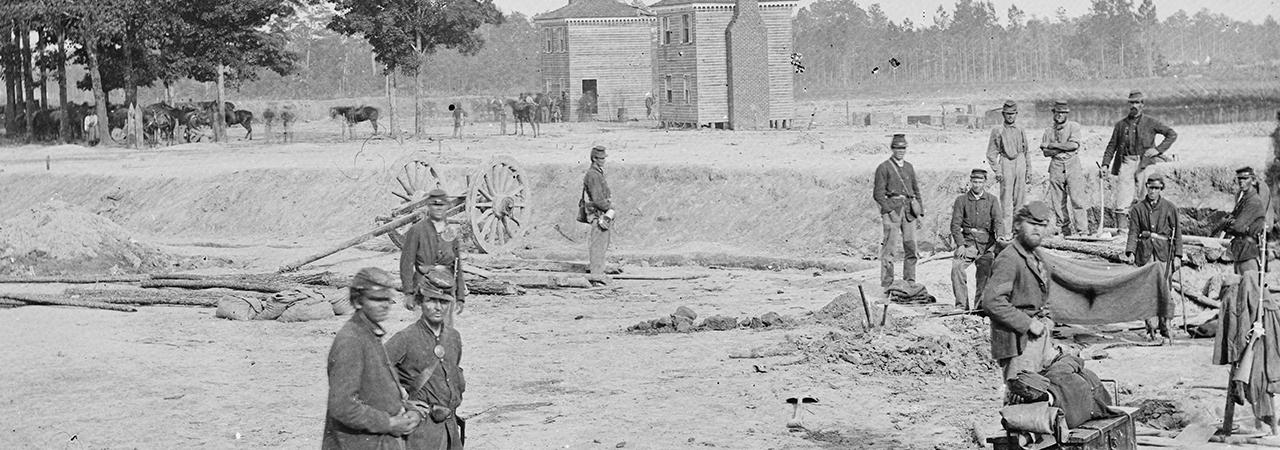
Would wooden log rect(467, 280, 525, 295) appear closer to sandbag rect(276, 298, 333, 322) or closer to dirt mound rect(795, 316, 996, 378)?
sandbag rect(276, 298, 333, 322)

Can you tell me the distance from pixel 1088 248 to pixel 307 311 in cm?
925

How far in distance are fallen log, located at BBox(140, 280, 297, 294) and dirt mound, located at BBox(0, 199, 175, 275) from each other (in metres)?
3.01

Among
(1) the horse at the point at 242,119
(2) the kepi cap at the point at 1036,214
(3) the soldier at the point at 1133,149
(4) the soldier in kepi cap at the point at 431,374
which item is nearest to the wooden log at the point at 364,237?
(3) the soldier at the point at 1133,149

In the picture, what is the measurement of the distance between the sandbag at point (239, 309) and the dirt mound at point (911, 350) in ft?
23.7

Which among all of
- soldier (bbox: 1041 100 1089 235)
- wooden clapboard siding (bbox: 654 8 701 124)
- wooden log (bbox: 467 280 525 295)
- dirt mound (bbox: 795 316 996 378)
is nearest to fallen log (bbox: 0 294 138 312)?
wooden log (bbox: 467 280 525 295)

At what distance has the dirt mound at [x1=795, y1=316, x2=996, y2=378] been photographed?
46.8 ft

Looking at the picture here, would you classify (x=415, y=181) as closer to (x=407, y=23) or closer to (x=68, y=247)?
(x=68, y=247)

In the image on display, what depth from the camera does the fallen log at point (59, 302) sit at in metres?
20.1

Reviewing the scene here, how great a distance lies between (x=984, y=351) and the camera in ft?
48.6

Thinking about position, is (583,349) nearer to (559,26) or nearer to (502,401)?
(502,401)

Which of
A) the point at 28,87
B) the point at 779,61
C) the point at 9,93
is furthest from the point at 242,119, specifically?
the point at 779,61

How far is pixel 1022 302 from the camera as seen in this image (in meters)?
9.50

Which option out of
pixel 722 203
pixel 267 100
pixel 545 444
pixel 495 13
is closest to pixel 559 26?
pixel 495 13

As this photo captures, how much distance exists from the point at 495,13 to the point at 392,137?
17.0 ft
